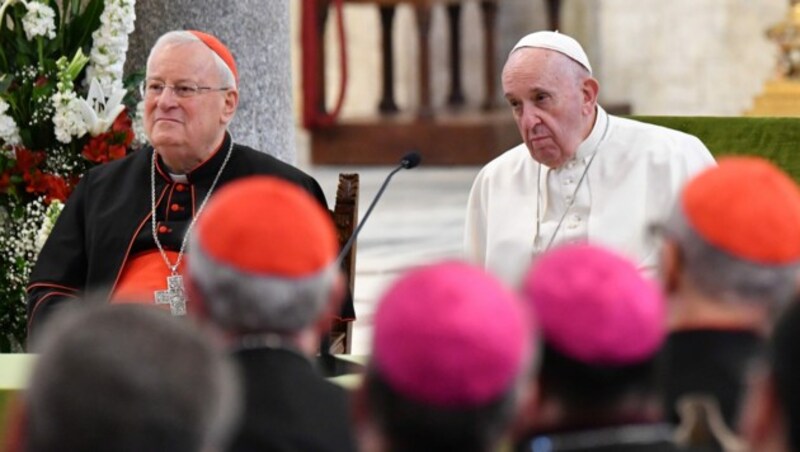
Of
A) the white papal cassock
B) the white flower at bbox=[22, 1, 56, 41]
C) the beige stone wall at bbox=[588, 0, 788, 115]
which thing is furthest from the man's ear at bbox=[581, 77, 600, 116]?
the beige stone wall at bbox=[588, 0, 788, 115]

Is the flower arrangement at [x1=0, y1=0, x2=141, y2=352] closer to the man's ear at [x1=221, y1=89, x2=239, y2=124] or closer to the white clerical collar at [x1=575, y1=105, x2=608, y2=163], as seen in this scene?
the man's ear at [x1=221, y1=89, x2=239, y2=124]

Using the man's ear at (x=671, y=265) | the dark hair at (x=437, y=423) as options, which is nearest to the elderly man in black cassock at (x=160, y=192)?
the man's ear at (x=671, y=265)

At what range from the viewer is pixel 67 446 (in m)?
1.93

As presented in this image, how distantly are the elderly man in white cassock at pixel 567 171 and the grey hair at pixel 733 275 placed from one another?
8.77 feet

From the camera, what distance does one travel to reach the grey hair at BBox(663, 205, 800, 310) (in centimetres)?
262

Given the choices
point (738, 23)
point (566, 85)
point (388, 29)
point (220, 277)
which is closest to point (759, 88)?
point (738, 23)

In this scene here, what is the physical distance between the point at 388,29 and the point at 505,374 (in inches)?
540

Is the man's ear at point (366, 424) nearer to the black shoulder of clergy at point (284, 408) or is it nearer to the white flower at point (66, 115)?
the black shoulder of clergy at point (284, 408)

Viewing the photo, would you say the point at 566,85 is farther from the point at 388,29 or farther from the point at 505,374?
the point at 388,29

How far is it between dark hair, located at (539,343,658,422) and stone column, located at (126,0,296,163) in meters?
4.42

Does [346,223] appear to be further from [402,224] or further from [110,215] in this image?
[402,224]

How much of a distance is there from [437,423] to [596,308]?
308mm

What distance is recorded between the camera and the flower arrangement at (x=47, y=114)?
19.2 feet

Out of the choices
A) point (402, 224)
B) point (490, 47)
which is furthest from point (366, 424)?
point (490, 47)
